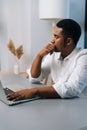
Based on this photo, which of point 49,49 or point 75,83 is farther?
point 49,49

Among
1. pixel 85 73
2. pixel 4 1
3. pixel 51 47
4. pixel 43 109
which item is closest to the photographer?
pixel 43 109

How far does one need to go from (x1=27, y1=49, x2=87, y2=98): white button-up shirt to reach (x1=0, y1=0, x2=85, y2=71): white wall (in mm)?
1695

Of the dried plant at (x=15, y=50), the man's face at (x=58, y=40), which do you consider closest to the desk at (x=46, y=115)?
the man's face at (x=58, y=40)

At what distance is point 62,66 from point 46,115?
27.5 inches

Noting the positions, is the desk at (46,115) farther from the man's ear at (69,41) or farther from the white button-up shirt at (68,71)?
the man's ear at (69,41)

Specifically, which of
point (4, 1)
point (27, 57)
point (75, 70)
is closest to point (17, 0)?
point (4, 1)

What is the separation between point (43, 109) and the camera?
1210 mm

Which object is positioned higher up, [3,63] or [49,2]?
[49,2]

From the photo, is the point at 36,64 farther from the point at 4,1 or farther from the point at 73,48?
the point at 4,1

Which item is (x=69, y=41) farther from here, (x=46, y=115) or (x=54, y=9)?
(x=54, y=9)

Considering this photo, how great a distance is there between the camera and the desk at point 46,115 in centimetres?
99

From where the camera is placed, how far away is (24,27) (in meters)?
3.54

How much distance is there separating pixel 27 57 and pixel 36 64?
1.81 m

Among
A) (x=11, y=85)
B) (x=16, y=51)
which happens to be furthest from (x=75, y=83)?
(x=16, y=51)
